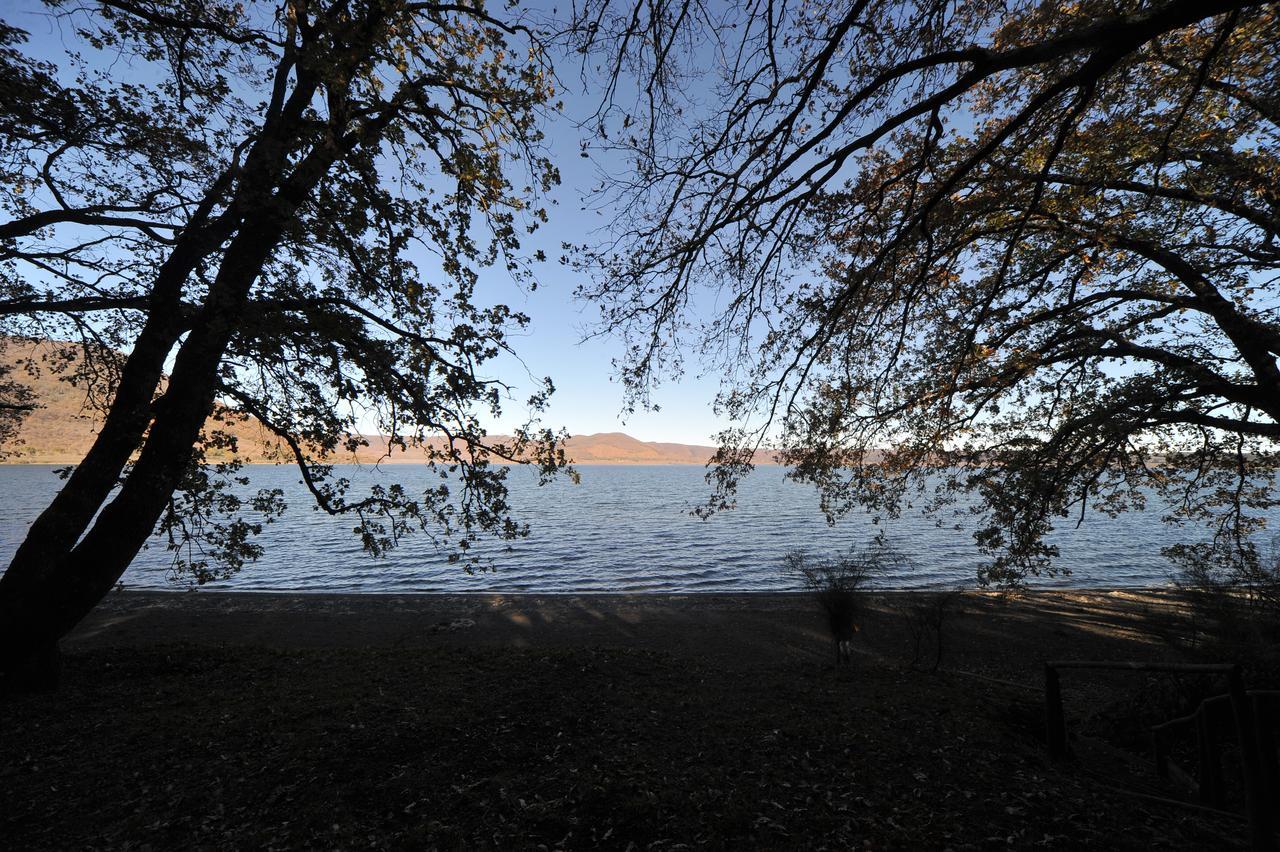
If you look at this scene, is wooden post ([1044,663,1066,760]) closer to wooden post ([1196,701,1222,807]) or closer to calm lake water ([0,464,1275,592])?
wooden post ([1196,701,1222,807])

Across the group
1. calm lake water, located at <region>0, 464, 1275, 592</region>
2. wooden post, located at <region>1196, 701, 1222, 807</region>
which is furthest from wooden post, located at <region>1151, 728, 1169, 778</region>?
calm lake water, located at <region>0, 464, 1275, 592</region>

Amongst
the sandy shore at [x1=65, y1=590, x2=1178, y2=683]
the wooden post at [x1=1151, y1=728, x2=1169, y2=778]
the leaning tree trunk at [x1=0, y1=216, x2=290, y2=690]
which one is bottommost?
the sandy shore at [x1=65, y1=590, x2=1178, y2=683]

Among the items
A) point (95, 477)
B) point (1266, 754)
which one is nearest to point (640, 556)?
point (95, 477)

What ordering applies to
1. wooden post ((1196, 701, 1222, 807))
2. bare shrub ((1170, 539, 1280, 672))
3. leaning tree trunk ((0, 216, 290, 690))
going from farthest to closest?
bare shrub ((1170, 539, 1280, 672)), leaning tree trunk ((0, 216, 290, 690)), wooden post ((1196, 701, 1222, 807))

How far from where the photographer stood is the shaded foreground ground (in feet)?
12.7

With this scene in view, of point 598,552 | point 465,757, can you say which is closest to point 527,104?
point 465,757

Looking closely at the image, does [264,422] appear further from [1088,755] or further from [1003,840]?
[1088,755]

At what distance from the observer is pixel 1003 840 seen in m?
3.73

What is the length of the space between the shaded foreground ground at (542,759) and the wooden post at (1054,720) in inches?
10.2

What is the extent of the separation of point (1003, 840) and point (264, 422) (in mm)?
9269

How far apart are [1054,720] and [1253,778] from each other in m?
2.79

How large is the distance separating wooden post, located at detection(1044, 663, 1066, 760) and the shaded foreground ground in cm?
26

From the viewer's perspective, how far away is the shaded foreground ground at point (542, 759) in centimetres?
387

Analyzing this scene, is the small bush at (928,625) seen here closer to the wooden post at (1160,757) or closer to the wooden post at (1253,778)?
the wooden post at (1160,757)
